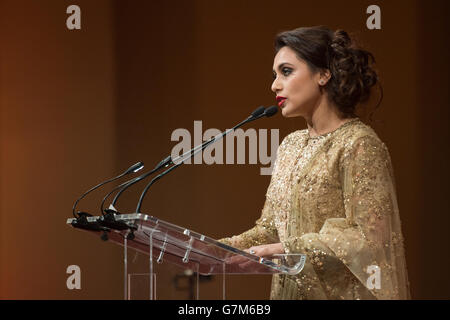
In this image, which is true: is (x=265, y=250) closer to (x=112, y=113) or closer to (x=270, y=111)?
(x=270, y=111)

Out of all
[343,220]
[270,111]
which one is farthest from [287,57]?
[343,220]

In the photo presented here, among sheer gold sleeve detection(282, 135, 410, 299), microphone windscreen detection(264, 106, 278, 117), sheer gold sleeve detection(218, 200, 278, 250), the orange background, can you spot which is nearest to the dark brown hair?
sheer gold sleeve detection(282, 135, 410, 299)

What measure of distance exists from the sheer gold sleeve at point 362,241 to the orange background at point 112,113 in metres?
1.77

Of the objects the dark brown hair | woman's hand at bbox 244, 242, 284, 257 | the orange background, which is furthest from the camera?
the orange background

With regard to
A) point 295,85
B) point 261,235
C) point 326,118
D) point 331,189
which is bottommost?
point 261,235

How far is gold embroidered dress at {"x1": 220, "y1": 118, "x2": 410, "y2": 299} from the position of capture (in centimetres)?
206

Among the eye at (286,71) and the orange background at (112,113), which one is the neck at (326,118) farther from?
the orange background at (112,113)

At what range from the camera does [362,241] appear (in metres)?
2.06

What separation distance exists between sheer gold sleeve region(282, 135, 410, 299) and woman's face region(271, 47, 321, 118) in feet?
0.85

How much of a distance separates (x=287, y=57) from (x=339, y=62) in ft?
0.58

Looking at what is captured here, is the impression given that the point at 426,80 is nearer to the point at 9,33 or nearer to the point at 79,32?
the point at 79,32

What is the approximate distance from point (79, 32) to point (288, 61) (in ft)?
6.82

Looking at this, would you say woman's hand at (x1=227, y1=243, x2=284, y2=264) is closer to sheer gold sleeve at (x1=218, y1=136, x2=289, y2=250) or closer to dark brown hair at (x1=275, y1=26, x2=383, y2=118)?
sheer gold sleeve at (x1=218, y1=136, x2=289, y2=250)

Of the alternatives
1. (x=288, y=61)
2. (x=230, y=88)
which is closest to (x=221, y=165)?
(x=230, y=88)
